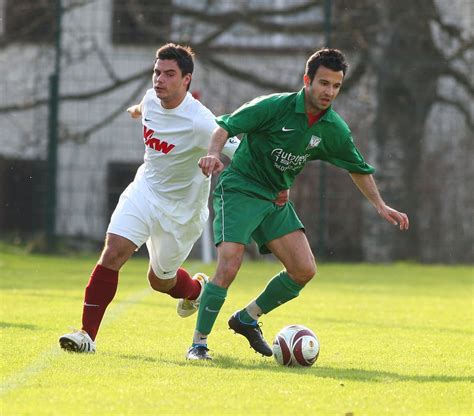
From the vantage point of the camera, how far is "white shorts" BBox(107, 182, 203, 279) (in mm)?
7191

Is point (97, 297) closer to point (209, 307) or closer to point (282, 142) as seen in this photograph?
point (209, 307)

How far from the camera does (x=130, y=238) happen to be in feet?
23.4

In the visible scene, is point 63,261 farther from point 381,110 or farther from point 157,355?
point 157,355

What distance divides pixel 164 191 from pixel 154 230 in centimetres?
27

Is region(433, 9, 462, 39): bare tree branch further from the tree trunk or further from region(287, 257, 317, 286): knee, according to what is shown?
region(287, 257, 317, 286): knee

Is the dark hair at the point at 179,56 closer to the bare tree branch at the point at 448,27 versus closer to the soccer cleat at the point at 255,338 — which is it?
the soccer cleat at the point at 255,338

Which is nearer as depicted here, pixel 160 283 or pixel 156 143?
pixel 156 143

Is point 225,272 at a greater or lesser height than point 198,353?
greater

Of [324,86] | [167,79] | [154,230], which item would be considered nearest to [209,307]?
[154,230]

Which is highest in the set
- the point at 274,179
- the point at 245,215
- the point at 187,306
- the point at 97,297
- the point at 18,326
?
the point at 274,179

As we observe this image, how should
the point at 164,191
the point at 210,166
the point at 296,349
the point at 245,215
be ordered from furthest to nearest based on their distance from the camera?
the point at 164,191 → the point at 245,215 → the point at 296,349 → the point at 210,166

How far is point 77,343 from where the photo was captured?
6727 millimetres

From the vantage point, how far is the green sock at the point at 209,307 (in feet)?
21.7

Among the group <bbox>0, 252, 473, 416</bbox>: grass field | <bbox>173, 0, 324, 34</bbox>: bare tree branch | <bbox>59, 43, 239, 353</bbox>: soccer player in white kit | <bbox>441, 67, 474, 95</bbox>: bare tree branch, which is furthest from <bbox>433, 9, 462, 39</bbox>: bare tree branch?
<bbox>59, 43, 239, 353</bbox>: soccer player in white kit
